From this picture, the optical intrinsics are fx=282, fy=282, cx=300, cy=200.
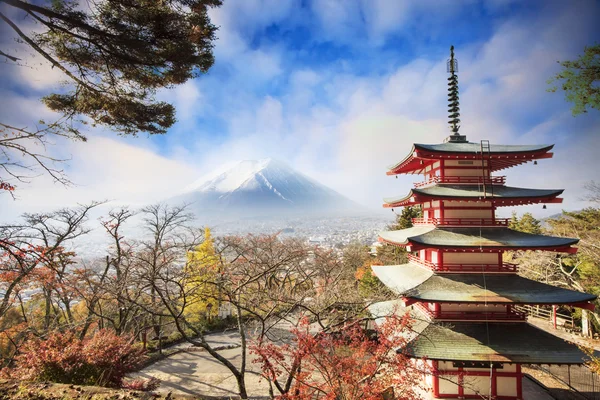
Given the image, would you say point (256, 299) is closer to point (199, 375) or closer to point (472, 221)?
point (199, 375)

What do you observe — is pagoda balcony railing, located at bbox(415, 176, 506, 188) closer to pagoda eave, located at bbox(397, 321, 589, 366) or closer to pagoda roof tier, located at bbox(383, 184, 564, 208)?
pagoda roof tier, located at bbox(383, 184, 564, 208)

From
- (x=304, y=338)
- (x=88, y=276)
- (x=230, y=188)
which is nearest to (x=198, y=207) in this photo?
(x=230, y=188)

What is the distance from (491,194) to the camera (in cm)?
823

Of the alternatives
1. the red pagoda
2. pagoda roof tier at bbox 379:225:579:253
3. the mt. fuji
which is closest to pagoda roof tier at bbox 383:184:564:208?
the red pagoda

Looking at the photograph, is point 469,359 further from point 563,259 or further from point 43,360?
point 563,259

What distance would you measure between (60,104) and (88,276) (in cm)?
991

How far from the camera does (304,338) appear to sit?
22.7ft

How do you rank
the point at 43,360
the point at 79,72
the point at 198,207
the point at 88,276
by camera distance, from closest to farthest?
the point at 79,72 → the point at 43,360 → the point at 88,276 → the point at 198,207

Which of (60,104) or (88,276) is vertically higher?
(60,104)

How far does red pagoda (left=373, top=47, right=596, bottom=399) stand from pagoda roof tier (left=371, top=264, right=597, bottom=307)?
0.08 feet

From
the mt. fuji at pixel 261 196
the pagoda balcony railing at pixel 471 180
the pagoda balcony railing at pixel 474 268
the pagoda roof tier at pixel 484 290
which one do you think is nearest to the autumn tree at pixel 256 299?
the pagoda roof tier at pixel 484 290

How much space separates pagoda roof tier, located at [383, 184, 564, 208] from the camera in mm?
8031

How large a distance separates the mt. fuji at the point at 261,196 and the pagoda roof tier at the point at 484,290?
125356 mm

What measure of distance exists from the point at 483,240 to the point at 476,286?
1.29 metres
